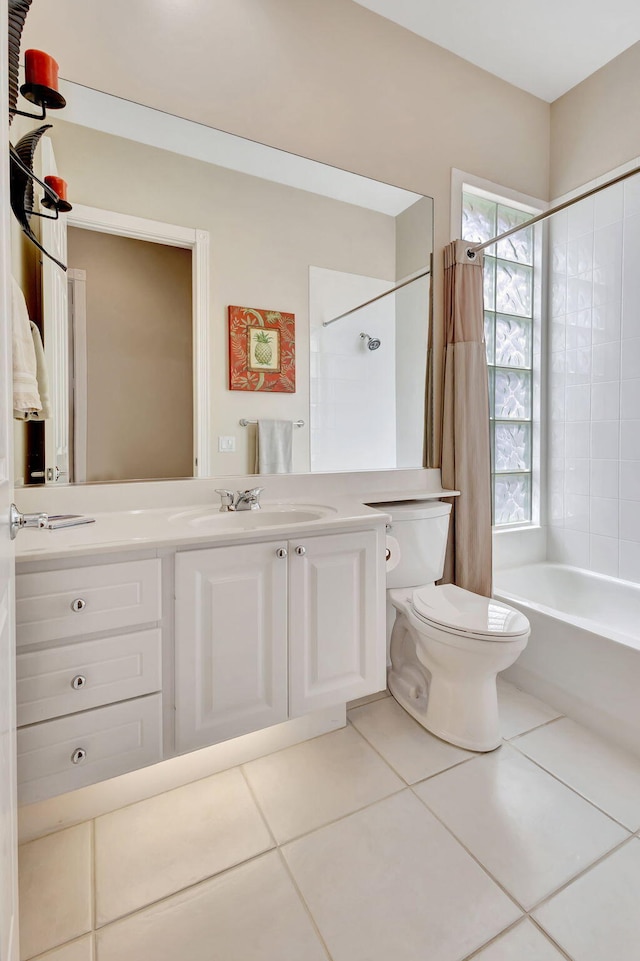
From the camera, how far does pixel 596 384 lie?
7.54 feet

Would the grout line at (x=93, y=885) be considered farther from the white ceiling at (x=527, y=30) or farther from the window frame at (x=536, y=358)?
the white ceiling at (x=527, y=30)

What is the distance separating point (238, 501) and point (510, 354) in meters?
1.76

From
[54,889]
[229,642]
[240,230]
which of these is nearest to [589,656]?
[229,642]

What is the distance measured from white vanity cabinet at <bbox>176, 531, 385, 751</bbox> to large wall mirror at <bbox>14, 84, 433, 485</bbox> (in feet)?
1.67

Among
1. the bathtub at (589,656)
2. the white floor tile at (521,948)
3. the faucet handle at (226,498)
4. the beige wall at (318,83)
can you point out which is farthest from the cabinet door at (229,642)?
the beige wall at (318,83)

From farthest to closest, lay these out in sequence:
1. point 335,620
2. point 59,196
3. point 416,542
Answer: point 416,542 < point 335,620 < point 59,196

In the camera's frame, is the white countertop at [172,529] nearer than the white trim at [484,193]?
Yes

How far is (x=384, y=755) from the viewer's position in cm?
154

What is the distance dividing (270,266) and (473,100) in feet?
4.61

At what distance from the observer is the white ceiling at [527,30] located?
6.19ft

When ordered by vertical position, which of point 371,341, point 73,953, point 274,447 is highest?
point 371,341

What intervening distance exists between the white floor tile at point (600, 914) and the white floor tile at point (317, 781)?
0.47 metres

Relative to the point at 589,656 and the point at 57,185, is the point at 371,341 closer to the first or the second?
the point at 57,185

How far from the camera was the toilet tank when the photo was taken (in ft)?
6.00
